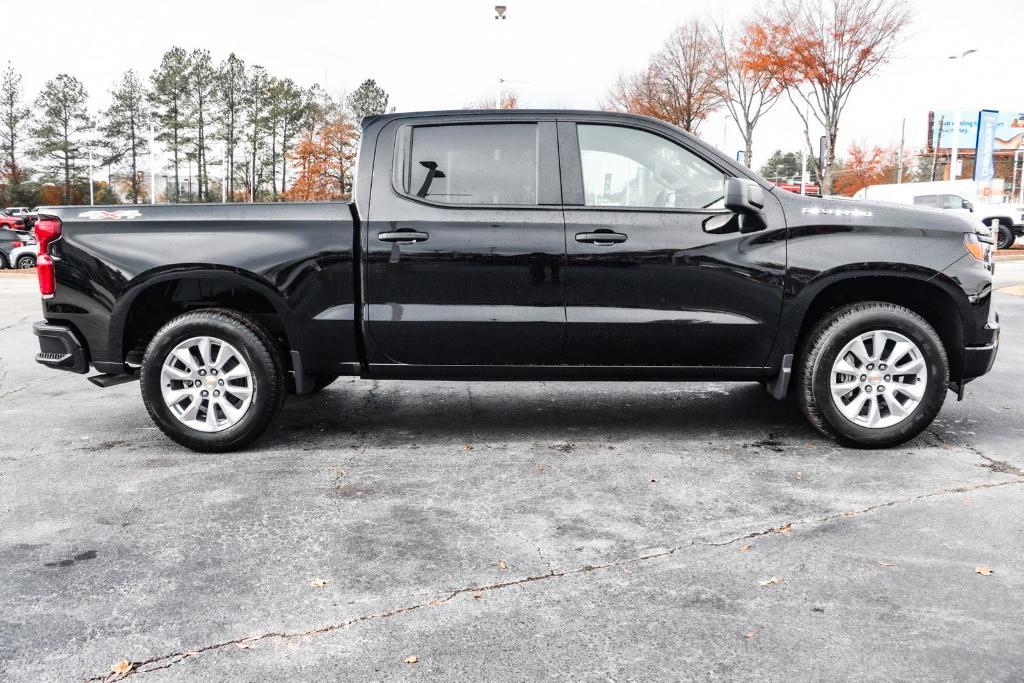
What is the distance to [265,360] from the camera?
5090 mm

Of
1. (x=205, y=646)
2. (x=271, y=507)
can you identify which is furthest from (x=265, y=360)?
(x=205, y=646)

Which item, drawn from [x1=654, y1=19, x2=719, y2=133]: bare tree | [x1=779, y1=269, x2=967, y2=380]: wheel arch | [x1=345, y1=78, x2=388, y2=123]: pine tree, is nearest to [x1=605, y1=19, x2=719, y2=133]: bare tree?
[x1=654, y1=19, x2=719, y2=133]: bare tree

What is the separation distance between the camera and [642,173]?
5180 millimetres

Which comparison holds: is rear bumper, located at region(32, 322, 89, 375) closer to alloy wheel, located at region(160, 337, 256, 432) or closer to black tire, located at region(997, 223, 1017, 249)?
alloy wheel, located at region(160, 337, 256, 432)

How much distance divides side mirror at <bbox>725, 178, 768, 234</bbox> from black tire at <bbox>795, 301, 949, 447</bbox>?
2.30ft

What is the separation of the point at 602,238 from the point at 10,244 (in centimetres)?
2978

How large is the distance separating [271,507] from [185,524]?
15.6 inches

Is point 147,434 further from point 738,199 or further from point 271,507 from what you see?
point 738,199

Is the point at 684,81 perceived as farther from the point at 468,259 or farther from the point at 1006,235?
the point at 468,259

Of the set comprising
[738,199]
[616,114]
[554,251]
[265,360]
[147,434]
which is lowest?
[147,434]

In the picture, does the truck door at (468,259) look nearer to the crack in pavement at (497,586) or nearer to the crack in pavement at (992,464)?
the crack in pavement at (497,586)

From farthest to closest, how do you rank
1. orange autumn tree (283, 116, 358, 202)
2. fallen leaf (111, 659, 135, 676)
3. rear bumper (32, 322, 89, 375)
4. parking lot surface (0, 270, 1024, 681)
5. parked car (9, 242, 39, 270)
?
1. orange autumn tree (283, 116, 358, 202)
2. parked car (9, 242, 39, 270)
3. rear bumper (32, 322, 89, 375)
4. parking lot surface (0, 270, 1024, 681)
5. fallen leaf (111, 659, 135, 676)

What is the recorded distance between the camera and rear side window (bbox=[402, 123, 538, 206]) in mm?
5145

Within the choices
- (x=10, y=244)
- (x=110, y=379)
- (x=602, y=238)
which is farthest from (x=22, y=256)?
(x=602, y=238)
